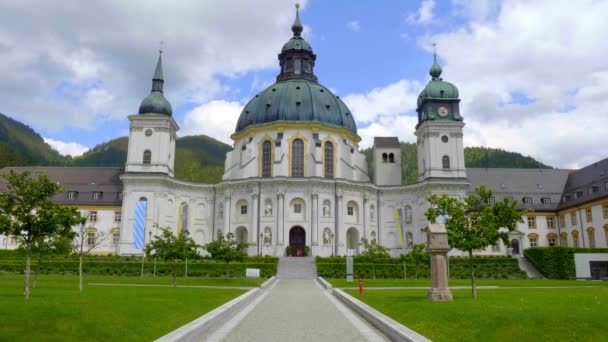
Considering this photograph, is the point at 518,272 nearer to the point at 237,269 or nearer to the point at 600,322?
the point at 237,269

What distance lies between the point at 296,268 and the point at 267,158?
24934 mm

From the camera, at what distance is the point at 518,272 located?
188 ft

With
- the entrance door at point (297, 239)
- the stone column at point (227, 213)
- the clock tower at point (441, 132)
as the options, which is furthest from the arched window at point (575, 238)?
the stone column at point (227, 213)

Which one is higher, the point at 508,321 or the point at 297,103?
the point at 297,103

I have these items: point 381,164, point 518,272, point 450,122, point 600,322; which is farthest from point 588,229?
point 600,322

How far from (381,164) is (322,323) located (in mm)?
67919

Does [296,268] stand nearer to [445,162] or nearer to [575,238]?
[445,162]

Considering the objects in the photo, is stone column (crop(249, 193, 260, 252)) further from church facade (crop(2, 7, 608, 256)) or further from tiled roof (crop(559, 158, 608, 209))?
tiled roof (crop(559, 158, 608, 209))

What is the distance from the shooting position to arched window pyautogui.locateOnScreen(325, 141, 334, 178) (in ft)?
252

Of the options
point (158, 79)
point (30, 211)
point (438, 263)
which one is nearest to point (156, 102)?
point (158, 79)

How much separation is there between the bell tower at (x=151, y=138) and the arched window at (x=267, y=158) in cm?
1417

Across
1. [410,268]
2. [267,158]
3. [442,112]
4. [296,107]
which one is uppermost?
[296,107]

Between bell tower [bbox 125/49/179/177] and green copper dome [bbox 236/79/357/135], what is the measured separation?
13381 millimetres

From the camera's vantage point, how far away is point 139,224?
68.5 m
